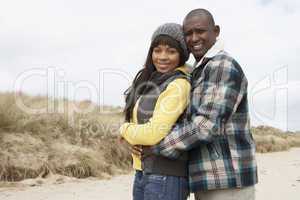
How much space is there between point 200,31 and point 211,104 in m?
0.42

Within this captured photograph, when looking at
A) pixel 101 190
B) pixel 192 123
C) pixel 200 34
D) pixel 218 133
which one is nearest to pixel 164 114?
pixel 192 123

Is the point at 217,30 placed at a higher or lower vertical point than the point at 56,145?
higher

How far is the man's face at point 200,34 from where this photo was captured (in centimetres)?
229

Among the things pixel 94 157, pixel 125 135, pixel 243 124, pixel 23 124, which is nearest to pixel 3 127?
pixel 23 124

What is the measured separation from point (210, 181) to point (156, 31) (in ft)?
2.81

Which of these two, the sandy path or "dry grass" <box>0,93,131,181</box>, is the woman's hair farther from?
"dry grass" <box>0,93,131,181</box>

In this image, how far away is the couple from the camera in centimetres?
211

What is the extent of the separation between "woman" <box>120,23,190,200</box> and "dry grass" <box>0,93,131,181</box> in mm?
4187

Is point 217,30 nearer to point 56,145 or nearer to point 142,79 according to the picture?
point 142,79

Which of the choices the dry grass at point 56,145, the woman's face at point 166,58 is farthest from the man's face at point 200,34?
the dry grass at point 56,145

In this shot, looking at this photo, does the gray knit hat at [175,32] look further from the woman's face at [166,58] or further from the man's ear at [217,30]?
the man's ear at [217,30]

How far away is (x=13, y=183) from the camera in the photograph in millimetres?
5863

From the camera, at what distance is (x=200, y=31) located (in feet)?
7.55

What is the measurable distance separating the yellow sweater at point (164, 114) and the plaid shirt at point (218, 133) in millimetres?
55
